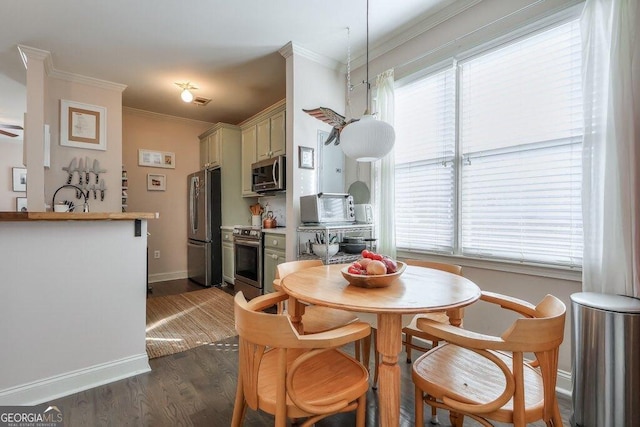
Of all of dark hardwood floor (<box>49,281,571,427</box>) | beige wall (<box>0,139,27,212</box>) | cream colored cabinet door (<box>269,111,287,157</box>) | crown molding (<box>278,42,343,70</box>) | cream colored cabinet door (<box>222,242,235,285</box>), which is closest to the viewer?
dark hardwood floor (<box>49,281,571,427</box>)

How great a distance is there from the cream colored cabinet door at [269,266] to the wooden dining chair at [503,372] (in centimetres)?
209

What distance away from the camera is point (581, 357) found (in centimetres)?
148

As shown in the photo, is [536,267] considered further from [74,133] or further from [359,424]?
[74,133]

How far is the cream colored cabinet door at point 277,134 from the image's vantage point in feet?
12.3

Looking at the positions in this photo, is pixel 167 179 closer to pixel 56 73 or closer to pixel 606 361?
pixel 56 73

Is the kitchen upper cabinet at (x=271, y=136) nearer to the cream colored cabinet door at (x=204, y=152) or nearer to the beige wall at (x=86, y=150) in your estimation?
the cream colored cabinet door at (x=204, y=152)

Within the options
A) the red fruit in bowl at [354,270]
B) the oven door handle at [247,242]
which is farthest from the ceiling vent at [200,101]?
the red fruit in bowl at [354,270]

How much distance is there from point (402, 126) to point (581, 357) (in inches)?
84.4

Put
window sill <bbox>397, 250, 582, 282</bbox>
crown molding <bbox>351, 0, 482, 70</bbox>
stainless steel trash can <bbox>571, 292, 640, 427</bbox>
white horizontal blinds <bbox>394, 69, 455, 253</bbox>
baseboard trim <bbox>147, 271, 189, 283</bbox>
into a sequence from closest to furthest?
stainless steel trash can <bbox>571, 292, 640, 427</bbox>, window sill <bbox>397, 250, 582, 282</bbox>, crown molding <bbox>351, 0, 482, 70</bbox>, white horizontal blinds <bbox>394, 69, 455, 253</bbox>, baseboard trim <bbox>147, 271, 189, 283</bbox>

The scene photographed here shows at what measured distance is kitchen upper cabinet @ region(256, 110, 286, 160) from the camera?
3.77 m

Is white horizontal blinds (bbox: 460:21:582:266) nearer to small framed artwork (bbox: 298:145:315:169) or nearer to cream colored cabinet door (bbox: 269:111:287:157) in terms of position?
small framed artwork (bbox: 298:145:315:169)

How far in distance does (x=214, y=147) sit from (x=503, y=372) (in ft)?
15.3

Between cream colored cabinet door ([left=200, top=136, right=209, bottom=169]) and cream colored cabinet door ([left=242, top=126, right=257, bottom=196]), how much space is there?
33.1 inches

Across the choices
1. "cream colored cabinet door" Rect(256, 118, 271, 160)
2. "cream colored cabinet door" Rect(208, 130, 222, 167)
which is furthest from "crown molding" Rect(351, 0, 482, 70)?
"cream colored cabinet door" Rect(208, 130, 222, 167)
